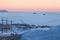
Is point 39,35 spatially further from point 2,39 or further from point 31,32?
point 2,39

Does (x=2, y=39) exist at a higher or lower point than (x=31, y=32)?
lower

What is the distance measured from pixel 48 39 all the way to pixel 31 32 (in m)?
0.40

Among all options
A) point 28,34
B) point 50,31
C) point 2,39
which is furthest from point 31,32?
point 2,39

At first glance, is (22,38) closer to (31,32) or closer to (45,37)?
(31,32)

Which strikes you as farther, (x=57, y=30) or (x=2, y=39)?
(x=2, y=39)

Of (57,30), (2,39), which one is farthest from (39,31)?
(2,39)

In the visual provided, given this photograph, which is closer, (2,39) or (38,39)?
(38,39)

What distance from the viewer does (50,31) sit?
13.7ft

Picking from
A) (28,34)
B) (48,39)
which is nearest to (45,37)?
(48,39)

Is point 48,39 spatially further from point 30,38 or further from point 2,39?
point 2,39

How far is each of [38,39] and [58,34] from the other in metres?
0.43

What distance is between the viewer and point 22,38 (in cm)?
429

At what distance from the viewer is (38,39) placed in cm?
413

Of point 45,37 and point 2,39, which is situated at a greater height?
point 45,37
